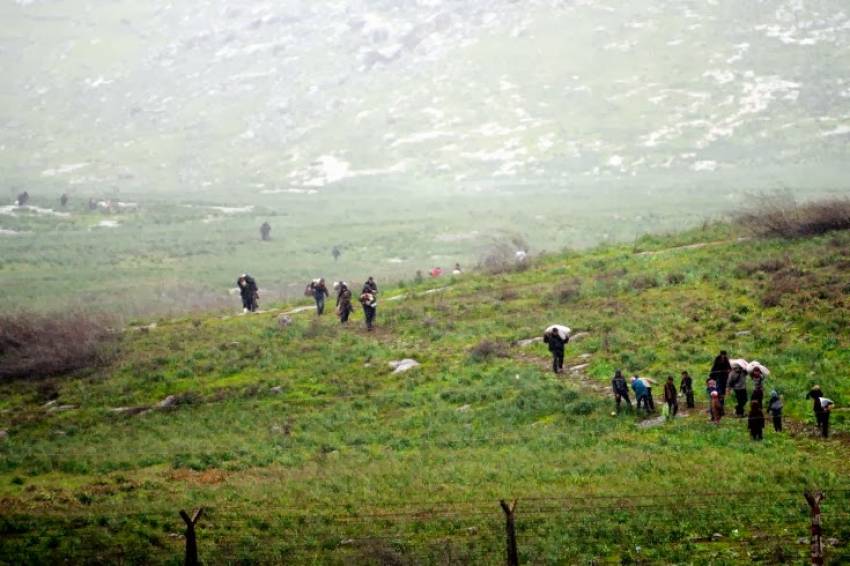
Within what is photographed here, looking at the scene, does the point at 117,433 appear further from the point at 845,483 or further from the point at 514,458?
the point at 845,483

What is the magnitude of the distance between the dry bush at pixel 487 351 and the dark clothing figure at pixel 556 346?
10.1 ft

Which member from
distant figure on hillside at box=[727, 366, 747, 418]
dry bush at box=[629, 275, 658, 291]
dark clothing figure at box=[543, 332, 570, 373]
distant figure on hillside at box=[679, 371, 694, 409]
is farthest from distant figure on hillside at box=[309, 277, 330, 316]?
distant figure on hillside at box=[727, 366, 747, 418]

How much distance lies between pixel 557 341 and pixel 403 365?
20.0 ft

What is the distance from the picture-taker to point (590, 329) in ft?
120

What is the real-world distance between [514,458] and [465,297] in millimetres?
20461

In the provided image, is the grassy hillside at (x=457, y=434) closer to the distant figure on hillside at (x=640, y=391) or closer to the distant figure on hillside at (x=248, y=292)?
the distant figure on hillside at (x=640, y=391)

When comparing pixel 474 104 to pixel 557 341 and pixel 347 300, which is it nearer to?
pixel 347 300

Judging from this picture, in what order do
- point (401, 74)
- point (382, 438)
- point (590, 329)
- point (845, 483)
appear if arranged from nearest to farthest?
point (845, 483) < point (382, 438) < point (590, 329) < point (401, 74)

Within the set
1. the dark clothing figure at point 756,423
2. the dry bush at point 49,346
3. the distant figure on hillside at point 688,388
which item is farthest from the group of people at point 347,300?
the dark clothing figure at point 756,423

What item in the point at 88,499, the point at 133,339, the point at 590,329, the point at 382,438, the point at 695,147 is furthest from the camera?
the point at 695,147

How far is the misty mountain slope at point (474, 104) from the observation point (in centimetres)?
13425

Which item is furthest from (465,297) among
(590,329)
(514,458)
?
(514,458)

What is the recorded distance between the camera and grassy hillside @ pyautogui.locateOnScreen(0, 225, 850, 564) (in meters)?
20.3

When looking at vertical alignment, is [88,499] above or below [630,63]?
below
